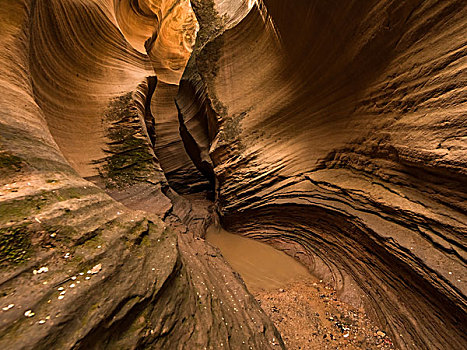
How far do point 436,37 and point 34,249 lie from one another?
11.7 ft

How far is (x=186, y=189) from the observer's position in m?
7.47

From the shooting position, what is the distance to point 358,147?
9.15ft

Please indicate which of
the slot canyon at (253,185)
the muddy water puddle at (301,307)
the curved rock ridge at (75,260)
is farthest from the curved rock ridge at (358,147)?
the curved rock ridge at (75,260)

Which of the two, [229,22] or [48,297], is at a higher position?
[229,22]

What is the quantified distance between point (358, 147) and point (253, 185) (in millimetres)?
1862

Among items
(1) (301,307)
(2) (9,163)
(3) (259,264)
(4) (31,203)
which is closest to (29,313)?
(4) (31,203)

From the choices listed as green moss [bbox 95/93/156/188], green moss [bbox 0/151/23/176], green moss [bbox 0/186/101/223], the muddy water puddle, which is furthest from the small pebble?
green moss [bbox 95/93/156/188]

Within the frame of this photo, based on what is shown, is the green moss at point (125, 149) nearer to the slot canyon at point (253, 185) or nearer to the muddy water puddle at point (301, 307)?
the slot canyon at point (253, 185)

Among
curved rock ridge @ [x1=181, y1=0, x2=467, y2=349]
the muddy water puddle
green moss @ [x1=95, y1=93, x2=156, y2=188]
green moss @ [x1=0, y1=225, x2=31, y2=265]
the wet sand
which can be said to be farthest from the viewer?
green moss @ [x1=95, y1=93, x2=156, y2=188]

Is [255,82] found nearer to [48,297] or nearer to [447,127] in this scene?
[447,127]

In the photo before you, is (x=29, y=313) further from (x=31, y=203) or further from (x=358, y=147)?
(x=358, y=147)

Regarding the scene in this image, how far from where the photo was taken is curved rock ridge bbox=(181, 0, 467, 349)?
1779 millimetres

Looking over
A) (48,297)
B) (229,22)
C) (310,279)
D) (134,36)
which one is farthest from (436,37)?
(134,36)

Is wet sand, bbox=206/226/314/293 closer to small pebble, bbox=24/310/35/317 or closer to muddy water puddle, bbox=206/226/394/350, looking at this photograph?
muddy water puddle, bbox=206/226/394/350
